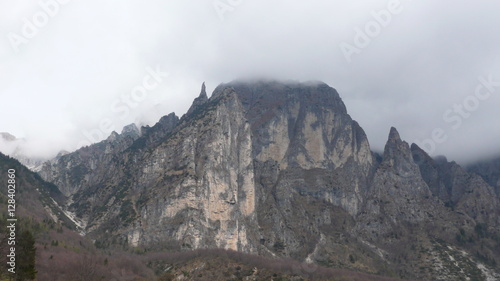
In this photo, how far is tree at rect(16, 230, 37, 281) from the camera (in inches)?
4203

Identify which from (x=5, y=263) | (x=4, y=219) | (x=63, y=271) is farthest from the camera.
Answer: (x=4, y=219)

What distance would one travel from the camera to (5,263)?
361ft

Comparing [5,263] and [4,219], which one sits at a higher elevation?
[4,219]

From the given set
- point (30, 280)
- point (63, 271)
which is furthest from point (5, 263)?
point (63, 271)

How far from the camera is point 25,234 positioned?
115750mm

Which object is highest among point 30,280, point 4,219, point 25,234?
point 4,219

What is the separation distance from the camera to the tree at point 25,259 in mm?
106750

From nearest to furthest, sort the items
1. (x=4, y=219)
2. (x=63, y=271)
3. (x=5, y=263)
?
1. (x=5, y=263)
2. (x=63, y=271)
3. (x=4, y=219)

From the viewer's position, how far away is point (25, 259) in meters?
109

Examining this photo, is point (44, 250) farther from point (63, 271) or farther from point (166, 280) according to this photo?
point (166, 280)

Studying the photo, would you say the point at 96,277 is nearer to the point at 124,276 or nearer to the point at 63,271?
the point at 63,271

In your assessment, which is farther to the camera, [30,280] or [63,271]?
[63,271]

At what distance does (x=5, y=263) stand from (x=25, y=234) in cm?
839

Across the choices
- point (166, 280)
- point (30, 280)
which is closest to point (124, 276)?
point (166, 280)
